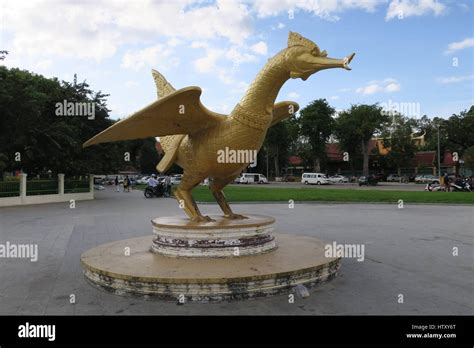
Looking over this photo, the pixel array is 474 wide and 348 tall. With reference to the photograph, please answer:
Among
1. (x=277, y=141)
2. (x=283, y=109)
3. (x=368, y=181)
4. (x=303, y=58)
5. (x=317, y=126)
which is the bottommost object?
(x=368, y=181)

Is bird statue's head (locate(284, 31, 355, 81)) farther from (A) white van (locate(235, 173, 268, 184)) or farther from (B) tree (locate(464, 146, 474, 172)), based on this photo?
(A) white van (locate(235, 173, 268, 184))

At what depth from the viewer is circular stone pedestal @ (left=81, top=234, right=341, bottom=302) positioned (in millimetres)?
4418

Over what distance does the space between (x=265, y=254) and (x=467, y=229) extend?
22.3ft

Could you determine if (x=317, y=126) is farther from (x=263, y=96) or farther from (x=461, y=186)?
(x=263, y=96)

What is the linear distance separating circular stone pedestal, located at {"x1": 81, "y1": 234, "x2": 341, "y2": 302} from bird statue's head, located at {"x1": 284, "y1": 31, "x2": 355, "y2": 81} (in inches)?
100.0

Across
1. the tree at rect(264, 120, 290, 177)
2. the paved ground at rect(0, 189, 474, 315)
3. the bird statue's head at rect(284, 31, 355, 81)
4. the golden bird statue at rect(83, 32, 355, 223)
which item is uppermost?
the tree at rect(264, 120, 290, 177)

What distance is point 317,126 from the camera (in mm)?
48094

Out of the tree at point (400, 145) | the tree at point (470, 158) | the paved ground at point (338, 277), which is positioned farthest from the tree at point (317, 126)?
the paved ground at point (338, 277)

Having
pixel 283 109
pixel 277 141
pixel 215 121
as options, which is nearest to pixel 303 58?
pixel 283 109

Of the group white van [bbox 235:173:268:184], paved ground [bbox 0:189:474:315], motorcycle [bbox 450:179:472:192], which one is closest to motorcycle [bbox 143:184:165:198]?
paved ground [bbox 0:189:474:315]

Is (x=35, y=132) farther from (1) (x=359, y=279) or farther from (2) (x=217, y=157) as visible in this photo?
(1) (x=359, y=279)

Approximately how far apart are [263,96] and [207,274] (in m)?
2.64

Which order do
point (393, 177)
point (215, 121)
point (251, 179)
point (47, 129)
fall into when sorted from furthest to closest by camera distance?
point (393, 177), point (251, 179), point (47, 129), point (215, 121)
